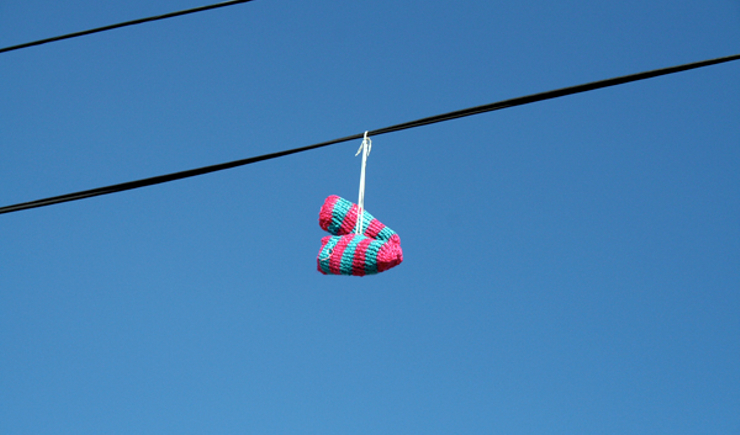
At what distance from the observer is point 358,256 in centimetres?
568

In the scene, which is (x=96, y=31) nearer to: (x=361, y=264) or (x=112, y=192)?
(x=112, y=192)

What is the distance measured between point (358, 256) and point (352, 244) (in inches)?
4.9

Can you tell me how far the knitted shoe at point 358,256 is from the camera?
565 cm

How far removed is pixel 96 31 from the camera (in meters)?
5.68

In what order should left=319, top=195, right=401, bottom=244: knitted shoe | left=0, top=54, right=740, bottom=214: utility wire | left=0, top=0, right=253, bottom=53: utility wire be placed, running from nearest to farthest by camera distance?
left=0, top=54, right=740, bottom=214: utility wire, left=0, top=0, right=253, bottom=53: utility wire, left=319, top=195, right=401, bottom=244: knitted shoe

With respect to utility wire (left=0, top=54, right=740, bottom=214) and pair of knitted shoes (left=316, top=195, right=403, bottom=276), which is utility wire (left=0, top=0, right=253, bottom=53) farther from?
pair of knitted shoes (left=316, top=195, right=403, bottom=276)

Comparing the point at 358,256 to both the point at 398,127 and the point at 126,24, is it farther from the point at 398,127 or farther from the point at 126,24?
the point at 126,24

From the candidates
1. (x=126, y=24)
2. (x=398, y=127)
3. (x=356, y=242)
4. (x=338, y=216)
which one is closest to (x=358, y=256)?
(x=356, y=242)

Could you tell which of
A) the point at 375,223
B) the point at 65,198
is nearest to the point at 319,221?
the point at 375,223

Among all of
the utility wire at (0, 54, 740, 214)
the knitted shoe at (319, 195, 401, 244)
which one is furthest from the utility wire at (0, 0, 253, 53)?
the knitted shoe at (319, 195, 401, 244)

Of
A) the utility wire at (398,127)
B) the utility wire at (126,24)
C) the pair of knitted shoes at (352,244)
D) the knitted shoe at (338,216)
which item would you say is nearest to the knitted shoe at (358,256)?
the pair of knitted shoes at (352,244)

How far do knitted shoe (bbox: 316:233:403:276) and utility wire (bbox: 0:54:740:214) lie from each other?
3.03 feet

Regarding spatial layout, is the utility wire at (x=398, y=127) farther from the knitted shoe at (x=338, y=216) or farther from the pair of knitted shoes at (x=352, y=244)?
the knitted shoe at (x=338, y=216)

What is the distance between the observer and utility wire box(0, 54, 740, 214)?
4461mm
